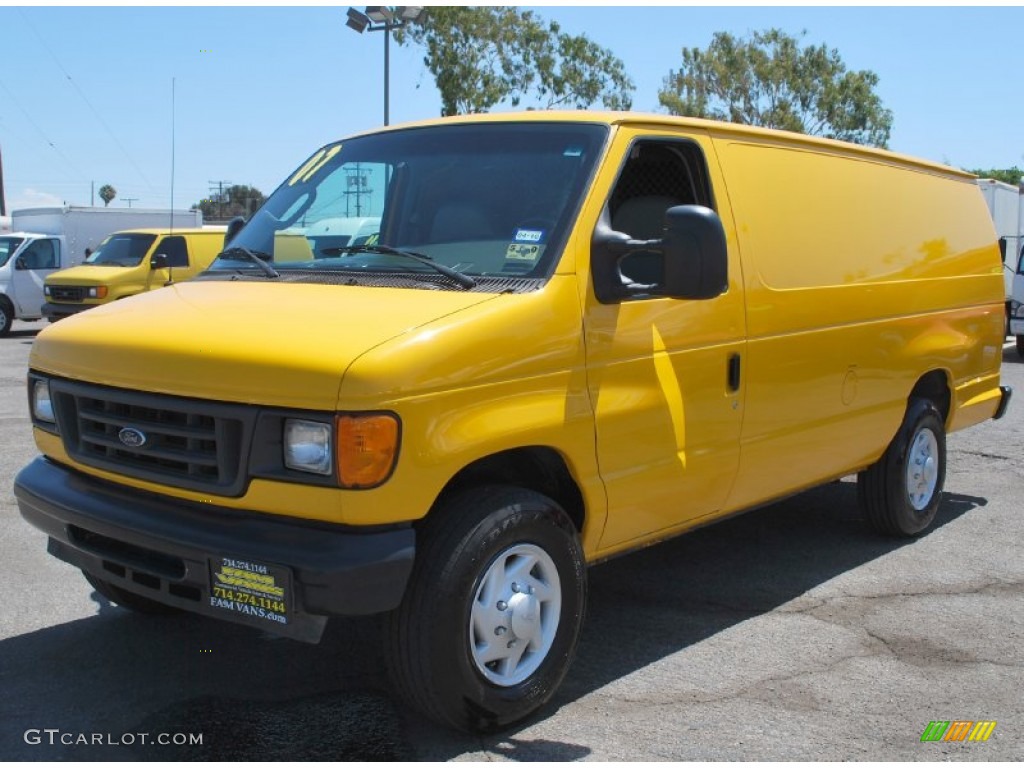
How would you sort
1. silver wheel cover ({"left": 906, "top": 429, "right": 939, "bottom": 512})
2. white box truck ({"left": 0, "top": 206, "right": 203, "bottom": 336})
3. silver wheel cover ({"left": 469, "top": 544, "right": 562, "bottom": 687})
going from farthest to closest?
white box truck ({"left": 0, "top": 206, "right": 203, "bottom": 336}) < silver wheel cover ({"left": 906, "top": 429, "right": 939, "bottom": 512}) < silver wheel cover ({"left": 469, "top": 544, "right": 562, "bottom": 687})

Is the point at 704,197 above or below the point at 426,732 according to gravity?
above

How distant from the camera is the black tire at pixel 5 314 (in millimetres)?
20453

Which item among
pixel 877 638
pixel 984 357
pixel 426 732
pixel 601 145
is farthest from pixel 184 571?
pixel 984 357

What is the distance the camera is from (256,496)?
345 cm

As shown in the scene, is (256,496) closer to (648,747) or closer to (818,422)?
(648,747)

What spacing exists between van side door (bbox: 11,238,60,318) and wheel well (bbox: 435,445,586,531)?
61.4ft

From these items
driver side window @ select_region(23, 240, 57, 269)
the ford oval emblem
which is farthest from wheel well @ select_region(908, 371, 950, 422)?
driver side window @ select_region(23, 240, 57, 269)

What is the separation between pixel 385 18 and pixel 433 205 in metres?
17.1

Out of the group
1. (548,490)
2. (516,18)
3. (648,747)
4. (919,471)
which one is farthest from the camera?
(516,18)

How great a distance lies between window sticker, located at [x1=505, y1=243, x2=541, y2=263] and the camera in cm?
404

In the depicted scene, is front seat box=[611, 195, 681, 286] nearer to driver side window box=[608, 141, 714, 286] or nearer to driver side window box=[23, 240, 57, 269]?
driver side window box=[608, 141, 714, 286]

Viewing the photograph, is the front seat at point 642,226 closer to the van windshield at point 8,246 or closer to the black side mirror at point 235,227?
the black side mirror at point 235,227

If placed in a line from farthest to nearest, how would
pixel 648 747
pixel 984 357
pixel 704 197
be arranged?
pixel 984 357 → pixel 704 197 → pixel 648 747

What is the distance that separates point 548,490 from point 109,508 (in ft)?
5.12
